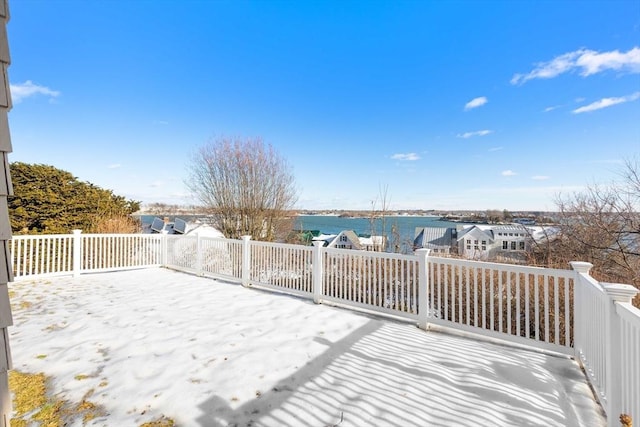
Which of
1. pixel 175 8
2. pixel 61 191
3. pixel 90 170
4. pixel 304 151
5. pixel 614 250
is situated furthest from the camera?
pixel 304 151

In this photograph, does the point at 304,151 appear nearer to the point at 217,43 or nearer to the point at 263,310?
the point at 217,43

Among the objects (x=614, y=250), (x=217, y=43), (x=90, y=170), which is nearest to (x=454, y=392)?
(x=614, y=250)

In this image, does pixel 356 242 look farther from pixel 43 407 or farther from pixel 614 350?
pixel 43 407

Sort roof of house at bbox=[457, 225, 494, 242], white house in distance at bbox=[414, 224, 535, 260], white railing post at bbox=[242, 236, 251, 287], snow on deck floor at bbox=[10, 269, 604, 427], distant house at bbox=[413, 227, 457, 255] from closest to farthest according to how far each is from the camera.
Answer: snow on deck floor at bbox=[10, 269, 604, 427] < white railing post at bbox=[242, 236, 251, 287] < white house in distance at bbox=[414, 224, 535, 260] < roof of house at bbox=[457, 225, 494, 242] < distant house at bbox=[413, 227, 457, 255]

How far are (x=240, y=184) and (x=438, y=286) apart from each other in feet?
23.5

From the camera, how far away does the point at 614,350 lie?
64.2 inches

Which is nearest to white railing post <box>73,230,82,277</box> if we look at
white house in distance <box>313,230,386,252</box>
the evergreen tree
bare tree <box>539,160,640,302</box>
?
the evergreen tree

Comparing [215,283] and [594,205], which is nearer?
[215,283]

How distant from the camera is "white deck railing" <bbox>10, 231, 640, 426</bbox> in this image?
64.7 inches

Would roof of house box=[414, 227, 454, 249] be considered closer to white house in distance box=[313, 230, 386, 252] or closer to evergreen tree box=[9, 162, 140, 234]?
white house in distance box=[313, 230, 386, 252]

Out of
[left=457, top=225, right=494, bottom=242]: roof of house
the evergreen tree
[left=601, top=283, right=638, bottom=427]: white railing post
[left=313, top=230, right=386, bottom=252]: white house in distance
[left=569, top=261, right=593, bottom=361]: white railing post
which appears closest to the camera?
[left=601, top=283, right=638, bottom=427]: white railing post

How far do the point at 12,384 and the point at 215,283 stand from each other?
3591 mm

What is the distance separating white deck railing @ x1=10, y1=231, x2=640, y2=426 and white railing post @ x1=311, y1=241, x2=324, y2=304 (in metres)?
0.02

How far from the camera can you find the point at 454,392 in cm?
205
